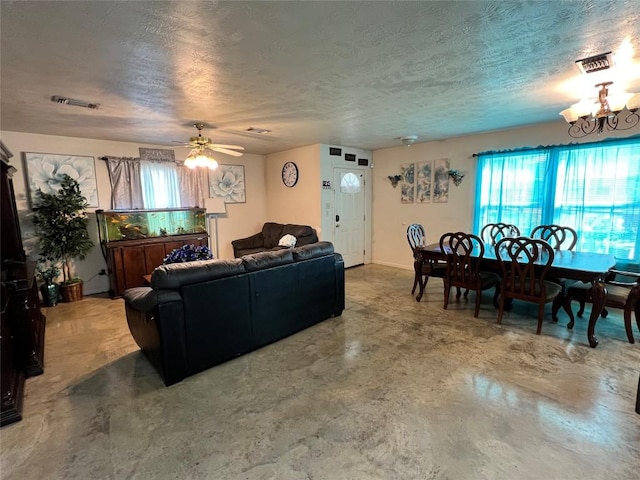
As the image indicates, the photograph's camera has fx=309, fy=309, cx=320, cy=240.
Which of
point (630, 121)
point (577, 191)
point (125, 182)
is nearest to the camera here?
point (630, 121)

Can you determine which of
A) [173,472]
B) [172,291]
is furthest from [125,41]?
[173,472]

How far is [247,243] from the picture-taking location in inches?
252

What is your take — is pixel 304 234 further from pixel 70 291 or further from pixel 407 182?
pixel 70 291

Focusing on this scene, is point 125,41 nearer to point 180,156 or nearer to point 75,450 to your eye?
point 75,450

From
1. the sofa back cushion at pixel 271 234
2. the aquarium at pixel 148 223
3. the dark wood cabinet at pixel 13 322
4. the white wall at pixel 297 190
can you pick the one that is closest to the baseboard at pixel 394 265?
the white wall at pixel 297 190

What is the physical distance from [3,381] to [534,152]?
6.19m

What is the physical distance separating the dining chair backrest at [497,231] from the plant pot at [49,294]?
634cm

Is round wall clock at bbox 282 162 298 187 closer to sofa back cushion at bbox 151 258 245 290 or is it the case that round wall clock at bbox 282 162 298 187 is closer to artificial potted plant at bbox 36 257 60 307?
sofa back cushion at bbox 151 258 245 290

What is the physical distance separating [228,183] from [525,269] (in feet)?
17.4

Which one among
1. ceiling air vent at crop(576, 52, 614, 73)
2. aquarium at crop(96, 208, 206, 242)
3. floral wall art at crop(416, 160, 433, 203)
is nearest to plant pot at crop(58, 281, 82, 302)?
aquarium at crop(96, 208, 206, 242)

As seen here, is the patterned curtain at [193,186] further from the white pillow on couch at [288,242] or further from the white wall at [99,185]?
the white pillow on couch at [288,242]

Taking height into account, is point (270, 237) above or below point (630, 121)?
below

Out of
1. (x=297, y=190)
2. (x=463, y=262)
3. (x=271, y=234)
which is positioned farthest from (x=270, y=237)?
(x=463, y=262)

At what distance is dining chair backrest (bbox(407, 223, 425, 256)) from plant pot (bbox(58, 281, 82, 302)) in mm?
4989
